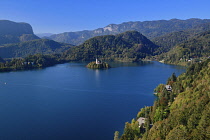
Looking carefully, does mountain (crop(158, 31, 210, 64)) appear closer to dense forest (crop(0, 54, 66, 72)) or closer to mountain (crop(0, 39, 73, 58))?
dense forest (crop(0, 54, 66, 72))

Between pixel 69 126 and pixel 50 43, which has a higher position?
pixel 50 43

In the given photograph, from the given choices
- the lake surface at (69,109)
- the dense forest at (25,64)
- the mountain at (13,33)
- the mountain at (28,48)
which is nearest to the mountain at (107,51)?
the dense forest at (25,64)

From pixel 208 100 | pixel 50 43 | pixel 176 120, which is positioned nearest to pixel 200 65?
pixel 208 100

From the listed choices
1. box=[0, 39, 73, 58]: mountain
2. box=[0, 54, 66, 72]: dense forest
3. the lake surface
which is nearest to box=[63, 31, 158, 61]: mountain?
box=[0, 54, 66, 72]: dense forest

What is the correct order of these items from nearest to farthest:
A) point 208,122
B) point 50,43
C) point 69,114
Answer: point 208,122
point 69,114
point 50,43

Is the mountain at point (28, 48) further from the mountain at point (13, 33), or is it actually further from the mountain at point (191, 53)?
the mountain at point (191, 53)

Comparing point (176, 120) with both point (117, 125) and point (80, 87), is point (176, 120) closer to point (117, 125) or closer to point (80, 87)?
point (117, 125)
